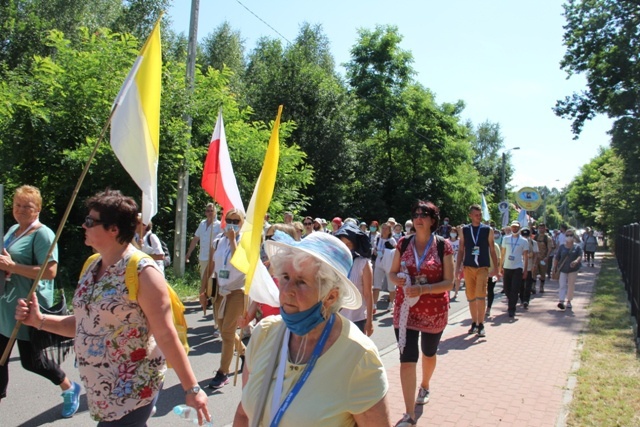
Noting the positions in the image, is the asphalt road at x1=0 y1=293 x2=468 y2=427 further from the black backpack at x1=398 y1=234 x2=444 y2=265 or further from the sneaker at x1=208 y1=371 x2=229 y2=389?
the black backpack at x1=398 y1=234 x2=444 y2=265

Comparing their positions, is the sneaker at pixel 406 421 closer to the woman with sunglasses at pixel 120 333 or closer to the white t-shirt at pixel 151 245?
the woman with sunglasses at pixel 120 333

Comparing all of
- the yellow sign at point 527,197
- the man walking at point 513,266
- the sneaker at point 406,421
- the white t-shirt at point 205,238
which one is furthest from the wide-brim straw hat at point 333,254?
the yellow sign at point 527,197

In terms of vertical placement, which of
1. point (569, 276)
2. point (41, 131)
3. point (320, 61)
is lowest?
point (569, 276)

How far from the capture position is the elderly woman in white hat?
7.23 ft

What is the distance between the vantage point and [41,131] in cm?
1300

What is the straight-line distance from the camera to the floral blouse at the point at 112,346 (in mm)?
2883

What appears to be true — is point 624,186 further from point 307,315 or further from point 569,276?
point 307,315

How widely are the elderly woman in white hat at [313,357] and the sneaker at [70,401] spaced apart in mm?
3277

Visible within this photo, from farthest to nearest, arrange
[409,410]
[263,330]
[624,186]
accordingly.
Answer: [624,186] → [409,410] → [263,330]

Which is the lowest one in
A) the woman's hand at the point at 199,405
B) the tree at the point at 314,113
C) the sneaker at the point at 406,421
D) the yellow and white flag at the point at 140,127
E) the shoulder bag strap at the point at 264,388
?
the sneaker at the point at 406,421

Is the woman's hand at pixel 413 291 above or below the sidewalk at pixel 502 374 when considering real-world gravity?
above

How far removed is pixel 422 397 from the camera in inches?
231

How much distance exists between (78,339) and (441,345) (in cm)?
679

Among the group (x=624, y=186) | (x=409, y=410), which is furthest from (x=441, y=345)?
(x=624, y=186)
